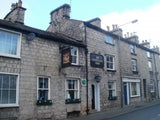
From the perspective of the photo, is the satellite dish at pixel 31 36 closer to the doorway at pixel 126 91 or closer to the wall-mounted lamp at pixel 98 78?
the wall-mounted lamp at pixel 98 78

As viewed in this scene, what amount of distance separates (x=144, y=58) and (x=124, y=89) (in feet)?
23.2

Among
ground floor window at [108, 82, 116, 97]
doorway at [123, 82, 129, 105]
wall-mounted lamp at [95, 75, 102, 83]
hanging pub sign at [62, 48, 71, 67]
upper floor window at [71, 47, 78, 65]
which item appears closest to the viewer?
hanging pub sign at [62, 48, 71, 67]

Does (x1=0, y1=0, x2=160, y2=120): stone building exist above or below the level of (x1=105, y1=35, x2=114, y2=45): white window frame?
below

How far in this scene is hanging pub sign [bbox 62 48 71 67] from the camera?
36.5 ft

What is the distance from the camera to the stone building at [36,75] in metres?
9.38

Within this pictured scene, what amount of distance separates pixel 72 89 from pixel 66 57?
277 cm

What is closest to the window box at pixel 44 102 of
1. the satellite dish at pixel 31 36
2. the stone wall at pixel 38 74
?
the stone wall at pixel 38 74

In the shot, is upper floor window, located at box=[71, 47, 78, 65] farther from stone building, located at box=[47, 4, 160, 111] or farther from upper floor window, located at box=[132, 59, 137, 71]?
upper floor window, located at box=[132, 59, 137, 71]

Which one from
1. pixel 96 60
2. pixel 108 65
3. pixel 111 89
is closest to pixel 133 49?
pixel 108 65

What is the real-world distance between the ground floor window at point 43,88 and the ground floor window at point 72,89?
1737 millimetres

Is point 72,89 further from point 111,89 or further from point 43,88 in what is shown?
point 111,89

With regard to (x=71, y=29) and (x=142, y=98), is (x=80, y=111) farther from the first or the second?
(x=142, y=98)

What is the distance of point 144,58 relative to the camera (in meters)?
23.2

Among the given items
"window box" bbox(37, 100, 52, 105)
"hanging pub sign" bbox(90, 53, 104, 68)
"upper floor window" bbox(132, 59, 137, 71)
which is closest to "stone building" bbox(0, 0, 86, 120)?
"window box" bbox(37, 100, 52, 105)
